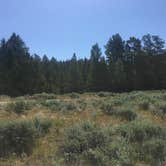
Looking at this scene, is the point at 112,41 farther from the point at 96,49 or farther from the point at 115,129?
the point at 115,129

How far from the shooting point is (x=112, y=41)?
61469 millimetres

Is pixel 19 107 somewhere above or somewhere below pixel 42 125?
above

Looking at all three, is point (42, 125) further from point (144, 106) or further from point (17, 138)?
point (144, 106)

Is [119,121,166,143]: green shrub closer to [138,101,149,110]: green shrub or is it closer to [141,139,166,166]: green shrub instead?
[141,139,166,166]: green shrub

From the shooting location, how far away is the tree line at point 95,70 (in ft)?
152

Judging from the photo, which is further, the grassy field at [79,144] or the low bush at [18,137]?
the low bush at [18,137]

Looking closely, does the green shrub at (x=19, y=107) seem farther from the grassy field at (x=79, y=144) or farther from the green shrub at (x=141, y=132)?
the green shrub at (x=141, y=132)

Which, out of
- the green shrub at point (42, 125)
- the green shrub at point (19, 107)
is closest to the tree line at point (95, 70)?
the green shrub at point (19, 107)

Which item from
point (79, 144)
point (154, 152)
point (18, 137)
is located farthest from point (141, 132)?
point (18, 137)

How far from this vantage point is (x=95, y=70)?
5625 centimetres

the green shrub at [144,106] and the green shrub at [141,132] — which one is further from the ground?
the green shrub at [144,106]

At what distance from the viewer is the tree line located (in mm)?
46219

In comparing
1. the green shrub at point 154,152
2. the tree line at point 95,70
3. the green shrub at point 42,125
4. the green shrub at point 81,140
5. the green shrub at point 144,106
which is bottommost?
the green shrub at point 154,152

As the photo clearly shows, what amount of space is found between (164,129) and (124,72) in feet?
152
